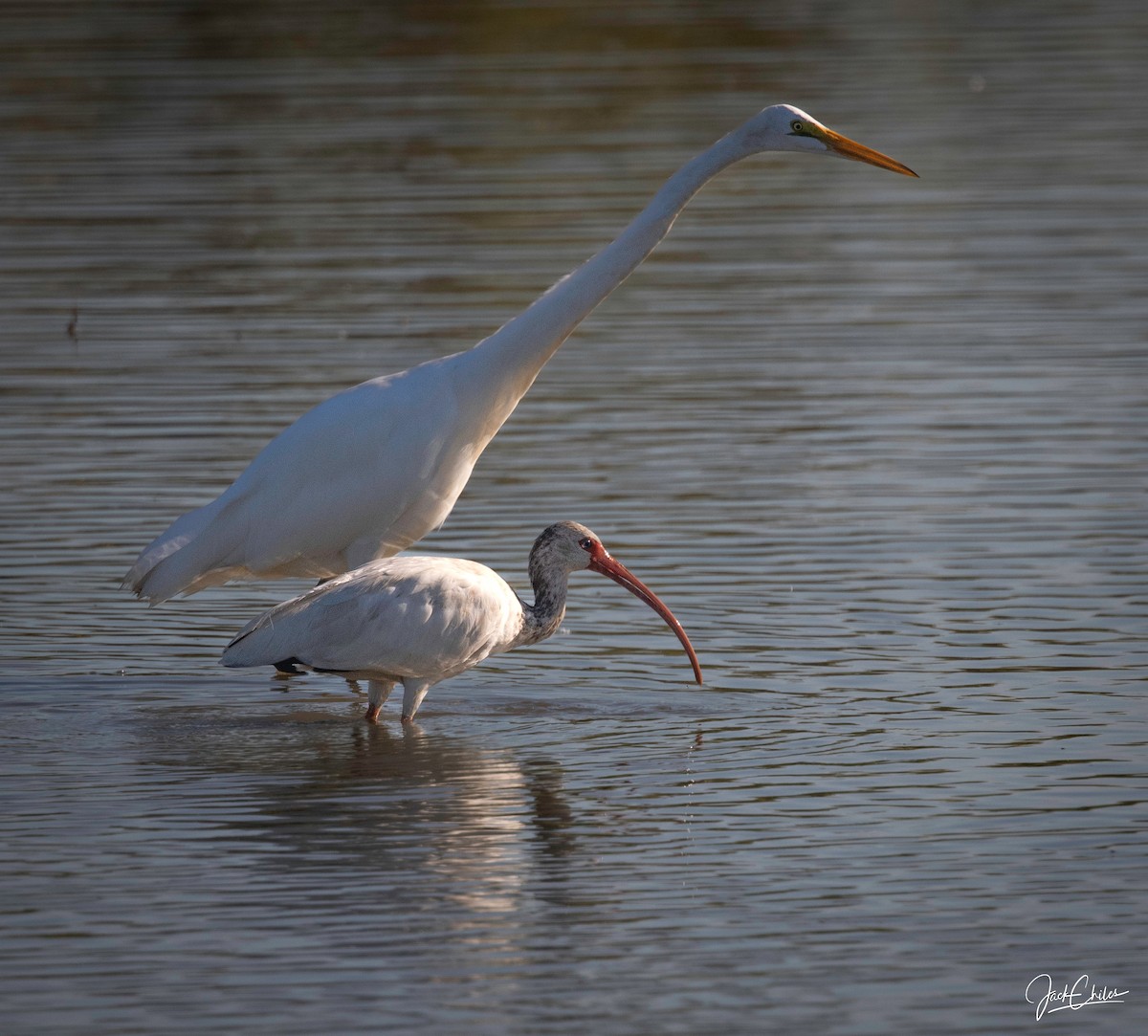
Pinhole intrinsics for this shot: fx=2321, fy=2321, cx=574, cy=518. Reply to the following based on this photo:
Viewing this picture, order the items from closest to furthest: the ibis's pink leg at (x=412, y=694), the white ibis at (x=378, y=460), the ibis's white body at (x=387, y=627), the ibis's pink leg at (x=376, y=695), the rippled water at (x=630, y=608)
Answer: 1. the rippled water at (x=630, y=608)
2. the ibis's white body at (x=387, y=627)
3. the ibis's pink leg at (x=412, y=694)
4. the ibis's pink leg at (x=376, y=695)
5. the white ibis at (x=378, y=460)

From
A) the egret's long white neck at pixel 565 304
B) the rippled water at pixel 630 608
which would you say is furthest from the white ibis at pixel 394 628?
the egret's long white neck at pixel 565 304

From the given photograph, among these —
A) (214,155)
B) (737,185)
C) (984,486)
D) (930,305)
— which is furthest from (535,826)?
(214,155)

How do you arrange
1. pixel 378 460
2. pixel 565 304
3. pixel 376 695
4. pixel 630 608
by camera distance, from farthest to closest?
1. pixel 630 608
2. pixel 565 304
3. pixel 378 460
4. pixel 376 695

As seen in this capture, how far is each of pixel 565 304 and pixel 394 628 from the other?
178cm

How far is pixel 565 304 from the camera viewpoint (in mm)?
9844

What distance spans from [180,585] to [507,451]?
159 inches

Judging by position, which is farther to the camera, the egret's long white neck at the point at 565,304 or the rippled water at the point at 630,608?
the egret's long white neck at the point at 565,304

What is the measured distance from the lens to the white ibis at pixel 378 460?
9.62 meters

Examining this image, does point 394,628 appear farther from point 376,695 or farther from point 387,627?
point 376,695

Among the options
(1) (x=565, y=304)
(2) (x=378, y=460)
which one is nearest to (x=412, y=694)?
(2) (x=378, y=460)

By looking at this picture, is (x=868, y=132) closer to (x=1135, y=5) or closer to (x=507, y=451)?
(x=507, y=451)
